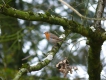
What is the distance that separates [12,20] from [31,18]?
2578 millimetres

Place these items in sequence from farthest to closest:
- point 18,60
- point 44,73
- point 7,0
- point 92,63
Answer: point 18,60 → point 44,73 → point 92,63 → point 7,0

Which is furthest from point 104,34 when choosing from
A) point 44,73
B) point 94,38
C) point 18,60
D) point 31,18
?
point 18,60

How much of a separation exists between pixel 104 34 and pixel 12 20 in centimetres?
242

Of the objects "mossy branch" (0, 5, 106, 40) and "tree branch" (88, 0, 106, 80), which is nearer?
"mossy branch" (0, 5, 106, 40)

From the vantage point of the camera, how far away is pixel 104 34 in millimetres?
1511

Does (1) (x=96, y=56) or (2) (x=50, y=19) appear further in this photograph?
(1) (x=96, y=56)

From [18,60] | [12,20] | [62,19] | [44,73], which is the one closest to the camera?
[62,19]

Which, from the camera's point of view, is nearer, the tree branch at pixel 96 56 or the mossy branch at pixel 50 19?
the mossy branch at pixel 50 19

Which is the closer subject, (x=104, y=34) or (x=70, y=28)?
(x=70, y=28)

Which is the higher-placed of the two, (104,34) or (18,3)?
(18,3)

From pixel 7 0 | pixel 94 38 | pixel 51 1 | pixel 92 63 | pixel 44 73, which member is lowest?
pixel 44 73

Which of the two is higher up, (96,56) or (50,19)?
(50,19)

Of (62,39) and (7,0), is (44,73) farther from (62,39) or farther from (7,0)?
(7,0)

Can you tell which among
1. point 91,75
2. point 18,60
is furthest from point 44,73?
point 91,75
